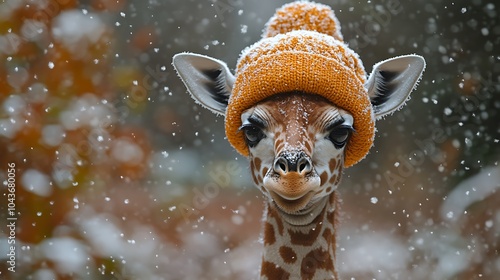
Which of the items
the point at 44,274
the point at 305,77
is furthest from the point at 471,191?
the point at 305,77

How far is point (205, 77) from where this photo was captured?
3490 mm

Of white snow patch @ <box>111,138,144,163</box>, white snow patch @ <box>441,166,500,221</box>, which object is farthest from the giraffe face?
white snow patch @ <box>441,166,500,221</box>

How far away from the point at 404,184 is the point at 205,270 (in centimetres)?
274

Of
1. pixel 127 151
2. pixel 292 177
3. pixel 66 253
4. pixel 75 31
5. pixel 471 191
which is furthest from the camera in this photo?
pixel 471 191

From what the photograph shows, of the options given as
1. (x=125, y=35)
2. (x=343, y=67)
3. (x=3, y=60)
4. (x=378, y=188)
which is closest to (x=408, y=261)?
(x=378, y=188)

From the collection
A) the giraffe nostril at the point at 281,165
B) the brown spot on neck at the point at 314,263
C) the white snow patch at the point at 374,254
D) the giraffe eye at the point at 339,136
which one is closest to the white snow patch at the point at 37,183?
the white snow patch at the point at 374,254

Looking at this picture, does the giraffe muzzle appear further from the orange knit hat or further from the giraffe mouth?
the orange knit hat

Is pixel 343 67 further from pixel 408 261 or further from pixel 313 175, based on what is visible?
pixel 408 261

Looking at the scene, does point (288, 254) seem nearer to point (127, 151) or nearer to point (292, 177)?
point (292, 177)

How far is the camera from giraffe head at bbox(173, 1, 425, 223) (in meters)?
2.96

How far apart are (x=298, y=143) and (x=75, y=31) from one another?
165 inches

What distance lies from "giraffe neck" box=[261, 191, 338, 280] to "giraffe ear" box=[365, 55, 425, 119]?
0.49 meters

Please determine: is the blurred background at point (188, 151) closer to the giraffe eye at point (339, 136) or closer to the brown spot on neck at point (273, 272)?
the brown spot on neck at point (273, 272)

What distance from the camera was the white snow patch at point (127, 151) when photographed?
24.4 ft
